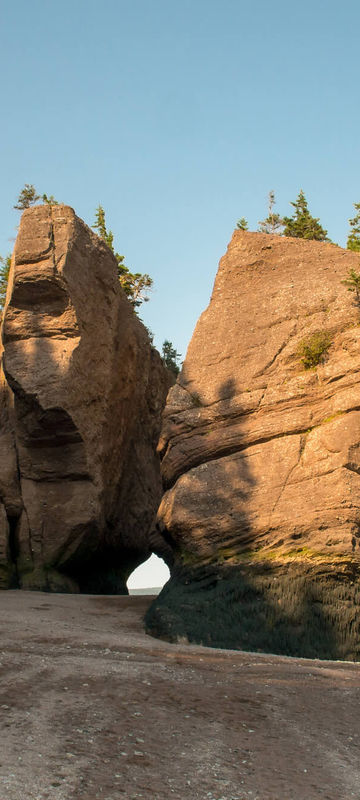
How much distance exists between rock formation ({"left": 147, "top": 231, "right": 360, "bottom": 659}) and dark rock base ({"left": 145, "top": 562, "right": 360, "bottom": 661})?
0.8 inches

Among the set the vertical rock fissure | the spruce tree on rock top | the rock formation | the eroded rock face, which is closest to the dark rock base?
the rock formation

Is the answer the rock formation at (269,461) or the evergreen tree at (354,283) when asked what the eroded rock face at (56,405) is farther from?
the evergreen tree at (354,283)

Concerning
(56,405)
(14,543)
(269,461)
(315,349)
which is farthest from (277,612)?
(14,543)

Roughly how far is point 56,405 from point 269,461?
23.9 feet

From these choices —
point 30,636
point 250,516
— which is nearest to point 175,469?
point 250,516

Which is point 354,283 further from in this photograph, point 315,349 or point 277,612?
point 277,612

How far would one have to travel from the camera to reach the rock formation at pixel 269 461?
40.4 ft

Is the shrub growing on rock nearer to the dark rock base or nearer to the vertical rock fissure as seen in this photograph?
the dark rock base

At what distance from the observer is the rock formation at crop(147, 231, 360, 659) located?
12328mm

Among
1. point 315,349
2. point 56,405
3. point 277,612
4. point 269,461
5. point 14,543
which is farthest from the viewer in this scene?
point 14,543

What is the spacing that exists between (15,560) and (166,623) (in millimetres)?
8565

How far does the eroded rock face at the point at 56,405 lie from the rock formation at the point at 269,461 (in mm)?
4671

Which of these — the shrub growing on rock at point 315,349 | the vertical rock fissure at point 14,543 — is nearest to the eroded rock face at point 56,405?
the vertical rock fissure at point 14,543

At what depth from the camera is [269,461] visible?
14.1m
